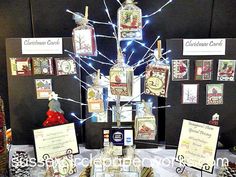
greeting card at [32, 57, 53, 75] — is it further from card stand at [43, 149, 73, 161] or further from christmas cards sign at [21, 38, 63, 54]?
card stand at [43, 149, 73, 161]

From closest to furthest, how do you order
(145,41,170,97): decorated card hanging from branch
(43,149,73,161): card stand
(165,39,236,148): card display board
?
(145,41,170,97): decorated card hanging from branch < (43,149,73,161): card stand < (165,39,236,148): card display board

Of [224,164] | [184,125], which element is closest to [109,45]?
[184,125]

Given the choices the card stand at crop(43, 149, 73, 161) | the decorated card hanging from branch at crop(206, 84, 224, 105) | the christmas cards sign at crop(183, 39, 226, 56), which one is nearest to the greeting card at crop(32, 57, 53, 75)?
the card stand at crop(43, 149, 73, 161)

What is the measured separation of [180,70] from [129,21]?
1.43 ft

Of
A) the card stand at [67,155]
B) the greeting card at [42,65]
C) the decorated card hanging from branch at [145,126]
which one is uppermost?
the greeting card at [42,65]

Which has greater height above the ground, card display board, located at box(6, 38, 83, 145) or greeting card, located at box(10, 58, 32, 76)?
greeting card, located at box(10, 58, 32, 76)

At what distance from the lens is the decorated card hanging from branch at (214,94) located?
74.6 inches

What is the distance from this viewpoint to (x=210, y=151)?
1.66 m

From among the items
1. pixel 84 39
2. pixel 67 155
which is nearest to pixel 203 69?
pixel 84 39

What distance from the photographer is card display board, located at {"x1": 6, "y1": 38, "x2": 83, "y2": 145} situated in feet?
6.20

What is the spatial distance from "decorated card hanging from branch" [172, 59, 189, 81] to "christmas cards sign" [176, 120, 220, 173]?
27 centimetres

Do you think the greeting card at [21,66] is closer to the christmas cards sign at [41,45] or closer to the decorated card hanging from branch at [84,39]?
the christmas cards sign at [41,45]

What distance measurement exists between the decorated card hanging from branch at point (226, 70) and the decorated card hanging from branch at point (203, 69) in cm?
5

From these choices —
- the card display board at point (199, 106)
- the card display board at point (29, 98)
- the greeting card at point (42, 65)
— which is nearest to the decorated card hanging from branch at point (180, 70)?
the card display board at point (199, 106)
